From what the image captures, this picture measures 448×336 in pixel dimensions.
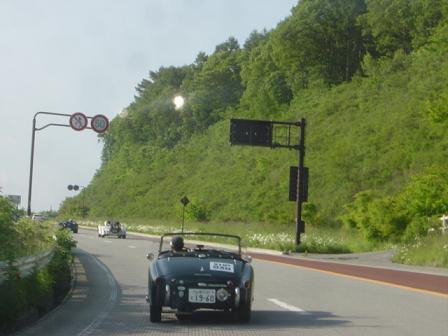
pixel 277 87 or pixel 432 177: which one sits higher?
pixel 277 87

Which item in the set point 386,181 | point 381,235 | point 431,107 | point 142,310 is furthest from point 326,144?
point 142,310

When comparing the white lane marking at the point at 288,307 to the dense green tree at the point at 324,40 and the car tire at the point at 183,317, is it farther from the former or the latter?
the dense green tree at the point at 324,40

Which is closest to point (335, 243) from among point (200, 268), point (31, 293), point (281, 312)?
point (281, 312)

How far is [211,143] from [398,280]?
83.5 m

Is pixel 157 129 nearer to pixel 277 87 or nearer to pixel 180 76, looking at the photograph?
pixel 180 76

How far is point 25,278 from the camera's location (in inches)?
473

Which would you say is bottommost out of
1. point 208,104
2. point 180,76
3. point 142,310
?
point 142,310

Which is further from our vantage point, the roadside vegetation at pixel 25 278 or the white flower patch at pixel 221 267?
the white flower patch at pixel 221 267

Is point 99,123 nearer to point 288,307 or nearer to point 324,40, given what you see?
point 288,307

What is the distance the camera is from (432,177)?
44156 mm

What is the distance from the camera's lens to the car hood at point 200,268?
1092cm

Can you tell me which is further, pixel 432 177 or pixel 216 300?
pixel 432 177

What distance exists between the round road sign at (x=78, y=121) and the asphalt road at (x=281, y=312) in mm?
6847

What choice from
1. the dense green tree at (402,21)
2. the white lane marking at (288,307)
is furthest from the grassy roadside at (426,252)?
the dense green tree at (402,21)
